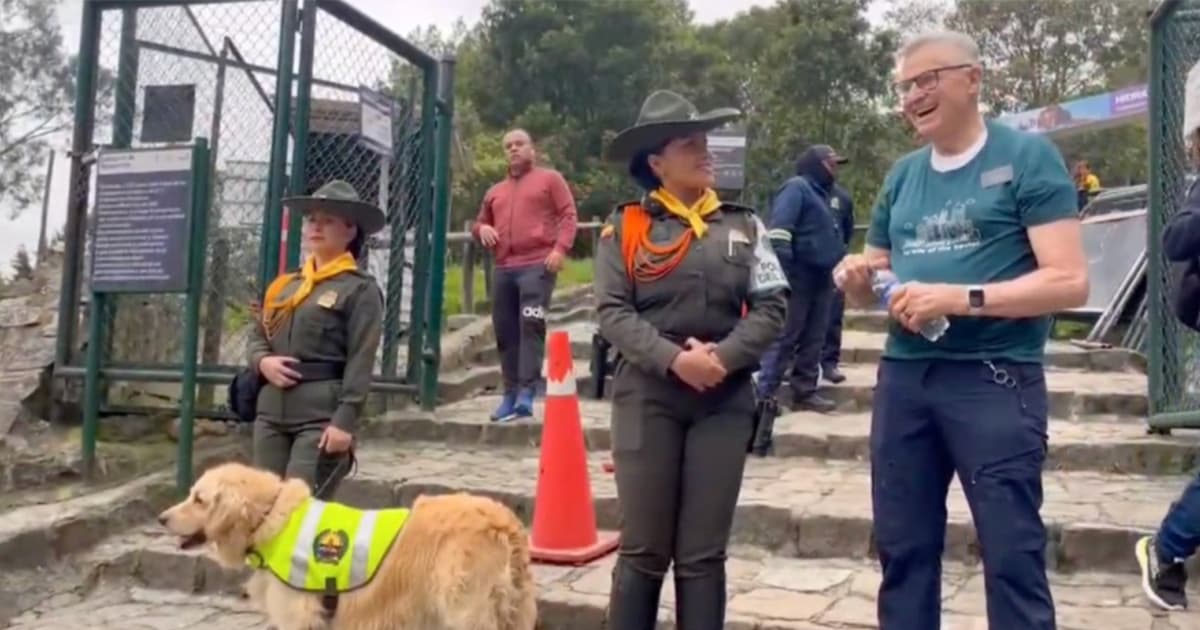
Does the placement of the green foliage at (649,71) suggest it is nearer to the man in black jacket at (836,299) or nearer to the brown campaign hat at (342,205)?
the man in black jacket at (836,299)

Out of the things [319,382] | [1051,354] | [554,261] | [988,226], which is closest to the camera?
[988,226]

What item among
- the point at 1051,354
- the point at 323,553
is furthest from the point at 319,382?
the point at 1051,354

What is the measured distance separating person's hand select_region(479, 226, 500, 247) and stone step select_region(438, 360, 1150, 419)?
130 cm

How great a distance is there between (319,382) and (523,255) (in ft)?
11.8

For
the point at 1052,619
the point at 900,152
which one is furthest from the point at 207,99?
the point at 900,152

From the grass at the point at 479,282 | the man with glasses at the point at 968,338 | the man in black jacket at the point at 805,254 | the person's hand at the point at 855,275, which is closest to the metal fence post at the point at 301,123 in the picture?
the man in black jacket at the point at 805,254

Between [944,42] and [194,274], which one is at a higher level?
[944,42]

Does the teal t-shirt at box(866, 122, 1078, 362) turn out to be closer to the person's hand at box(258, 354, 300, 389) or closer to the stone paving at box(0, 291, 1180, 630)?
the stone paving at box(0, 291, 1180, 630)

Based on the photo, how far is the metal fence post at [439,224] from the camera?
844 cm

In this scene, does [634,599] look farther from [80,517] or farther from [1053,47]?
[1053,47]

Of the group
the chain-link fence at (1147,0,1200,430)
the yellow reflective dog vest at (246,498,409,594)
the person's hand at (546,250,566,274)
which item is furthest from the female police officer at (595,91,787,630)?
the person's hand at (546,250,566,274)

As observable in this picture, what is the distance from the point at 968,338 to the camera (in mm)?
3172

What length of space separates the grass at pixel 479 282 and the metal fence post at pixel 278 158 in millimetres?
3455

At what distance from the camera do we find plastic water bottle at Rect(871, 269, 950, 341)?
3137mm
